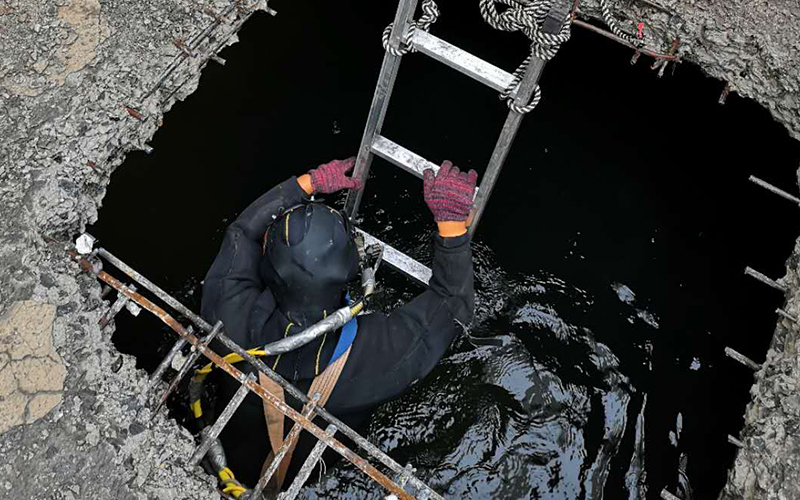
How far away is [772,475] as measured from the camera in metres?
3.38

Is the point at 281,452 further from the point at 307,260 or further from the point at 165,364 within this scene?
the point at 307,260

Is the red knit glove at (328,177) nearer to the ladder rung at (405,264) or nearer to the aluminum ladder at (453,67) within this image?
the aluminum ladder at (453,67)

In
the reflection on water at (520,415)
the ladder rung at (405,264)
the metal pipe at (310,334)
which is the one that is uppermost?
the metal pipe at (310,334)

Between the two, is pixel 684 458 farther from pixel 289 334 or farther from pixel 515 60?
pixel 515 60

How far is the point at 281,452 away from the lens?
2900 millimetres

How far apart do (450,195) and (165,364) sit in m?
1.60

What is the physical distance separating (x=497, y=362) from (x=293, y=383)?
7.70ft

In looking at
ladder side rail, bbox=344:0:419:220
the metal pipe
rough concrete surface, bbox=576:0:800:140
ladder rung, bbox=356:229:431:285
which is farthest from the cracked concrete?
rough concrete surface, bbox=576:0:800:140

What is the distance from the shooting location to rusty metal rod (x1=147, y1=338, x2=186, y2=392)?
9.98ft

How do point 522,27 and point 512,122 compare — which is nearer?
point 522,27

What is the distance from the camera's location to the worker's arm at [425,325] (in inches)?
135

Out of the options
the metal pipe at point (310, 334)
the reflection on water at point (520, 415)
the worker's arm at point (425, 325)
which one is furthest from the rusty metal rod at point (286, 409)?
the reflection on water at point (520, 415)

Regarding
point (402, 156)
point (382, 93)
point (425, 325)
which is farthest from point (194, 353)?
point (382, 93)

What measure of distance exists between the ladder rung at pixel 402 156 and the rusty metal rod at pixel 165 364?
159 centimetres
